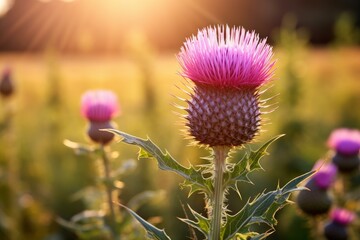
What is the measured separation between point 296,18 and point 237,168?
89.9 ft

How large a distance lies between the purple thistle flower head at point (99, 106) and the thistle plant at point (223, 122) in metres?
1.35

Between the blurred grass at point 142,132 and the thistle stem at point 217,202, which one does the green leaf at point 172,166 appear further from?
the blurred grass at point 142,132

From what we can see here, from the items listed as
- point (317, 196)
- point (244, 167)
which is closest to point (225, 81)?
point (244, 167)

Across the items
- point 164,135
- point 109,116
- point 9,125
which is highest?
point 109,116

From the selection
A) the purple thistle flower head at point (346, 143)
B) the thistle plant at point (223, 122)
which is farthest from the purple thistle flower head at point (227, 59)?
the purple thistle flower head at point (346, 143)

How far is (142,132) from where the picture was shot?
9.71 m

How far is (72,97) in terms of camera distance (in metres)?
12.9

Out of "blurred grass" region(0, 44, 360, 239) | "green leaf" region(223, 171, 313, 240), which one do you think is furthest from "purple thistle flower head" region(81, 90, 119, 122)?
"blurred grass" region(0, 44, 360, 239)

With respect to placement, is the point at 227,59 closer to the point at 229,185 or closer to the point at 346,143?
the point at 229,185

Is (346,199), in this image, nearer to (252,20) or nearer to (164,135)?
→ (164,135)

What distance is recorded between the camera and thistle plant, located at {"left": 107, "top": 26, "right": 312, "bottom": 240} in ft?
7.56

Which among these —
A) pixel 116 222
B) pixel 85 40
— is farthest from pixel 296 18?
pixel 116 222

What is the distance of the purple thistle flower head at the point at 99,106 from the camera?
3740 mm

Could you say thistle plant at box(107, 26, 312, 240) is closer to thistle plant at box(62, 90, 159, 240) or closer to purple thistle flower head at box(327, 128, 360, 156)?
thistle plant at box(62, 90, 159, 240)
